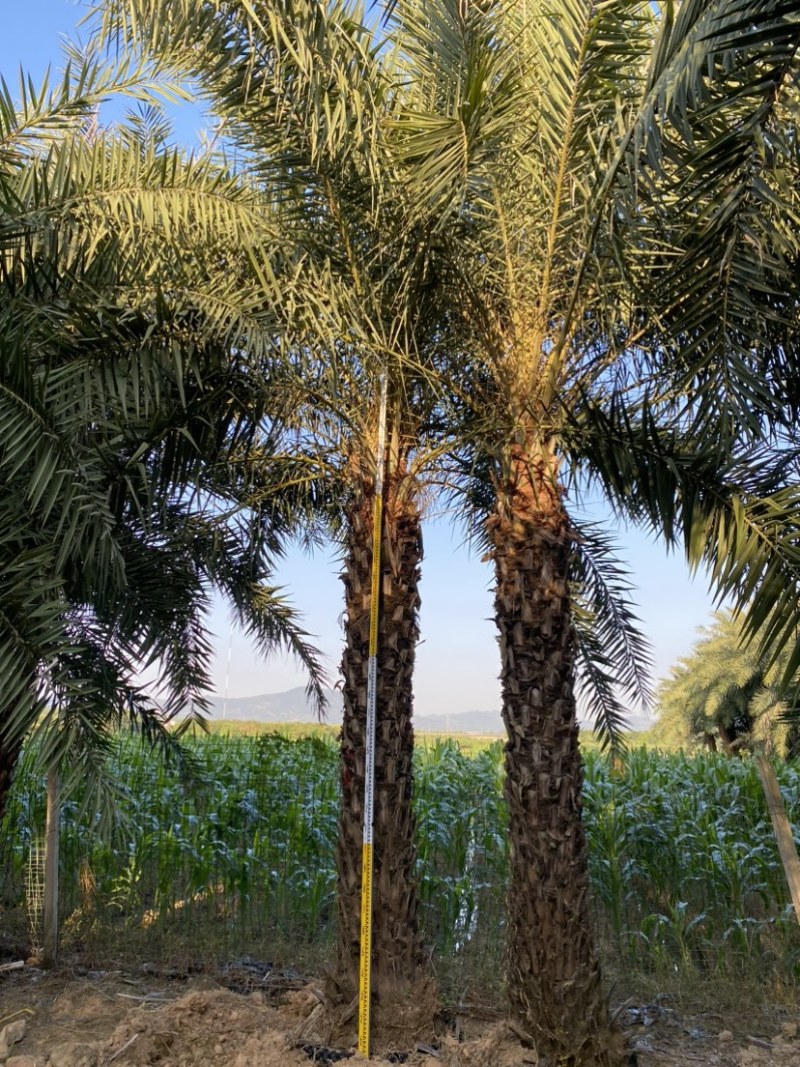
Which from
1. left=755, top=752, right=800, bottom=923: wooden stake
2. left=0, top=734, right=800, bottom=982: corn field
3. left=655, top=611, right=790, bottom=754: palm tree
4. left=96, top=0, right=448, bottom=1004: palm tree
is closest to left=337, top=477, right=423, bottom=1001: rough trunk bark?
left=96, top=0, right=448, bottom=1004: palm tree

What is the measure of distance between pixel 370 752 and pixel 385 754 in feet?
0.69

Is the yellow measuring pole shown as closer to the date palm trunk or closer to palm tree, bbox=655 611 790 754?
the date palm trunk

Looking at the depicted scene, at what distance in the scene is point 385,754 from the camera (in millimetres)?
5438

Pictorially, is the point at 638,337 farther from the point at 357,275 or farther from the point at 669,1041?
the point at 669,1041

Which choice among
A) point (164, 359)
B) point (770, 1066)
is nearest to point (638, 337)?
point (164, 359)

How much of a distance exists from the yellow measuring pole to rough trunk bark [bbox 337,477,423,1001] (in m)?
0.10

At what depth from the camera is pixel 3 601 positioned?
4414mm

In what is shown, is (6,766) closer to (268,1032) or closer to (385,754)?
(268,1032)

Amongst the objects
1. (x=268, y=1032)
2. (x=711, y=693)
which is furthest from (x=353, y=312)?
(x=711, y=693)

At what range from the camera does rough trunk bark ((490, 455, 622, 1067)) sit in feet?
16.0

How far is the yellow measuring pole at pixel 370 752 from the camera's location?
5.02 meters

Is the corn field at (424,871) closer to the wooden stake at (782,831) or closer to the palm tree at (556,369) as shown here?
the wooden stake at (782,831)

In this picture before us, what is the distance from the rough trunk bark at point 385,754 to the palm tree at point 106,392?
110 centimetres

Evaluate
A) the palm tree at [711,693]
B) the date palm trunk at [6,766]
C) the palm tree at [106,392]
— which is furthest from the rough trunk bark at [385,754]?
the palm tree at [711,693]
